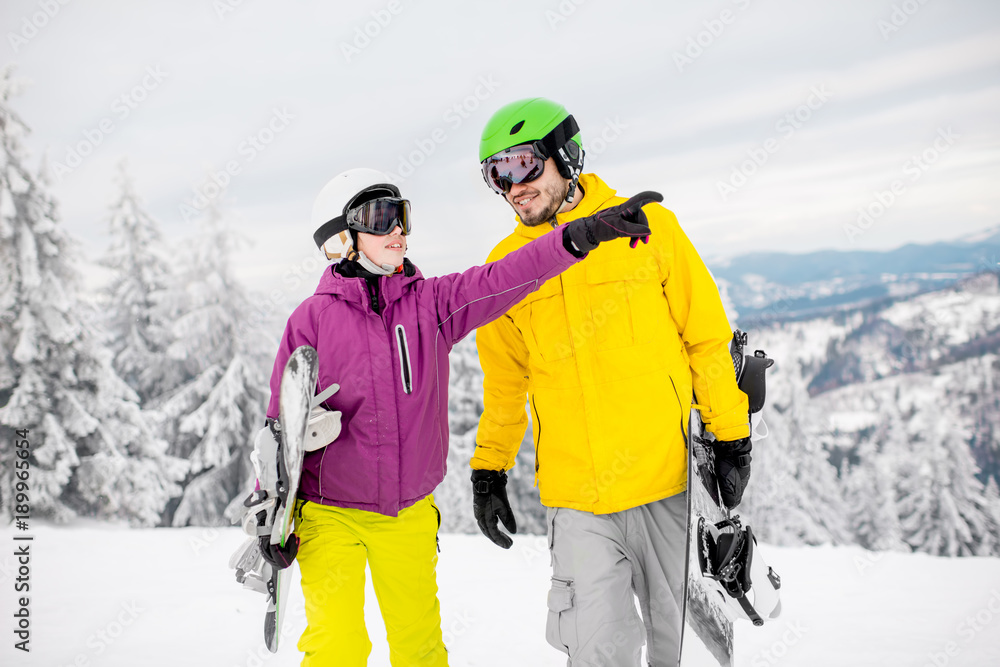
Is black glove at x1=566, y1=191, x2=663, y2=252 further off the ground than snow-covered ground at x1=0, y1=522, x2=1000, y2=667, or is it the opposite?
black glove at x1=566, y1=191, x2=663, y2=252

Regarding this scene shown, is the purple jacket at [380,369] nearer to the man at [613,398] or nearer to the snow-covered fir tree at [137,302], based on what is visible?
the man at [613,398]

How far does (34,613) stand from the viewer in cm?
570

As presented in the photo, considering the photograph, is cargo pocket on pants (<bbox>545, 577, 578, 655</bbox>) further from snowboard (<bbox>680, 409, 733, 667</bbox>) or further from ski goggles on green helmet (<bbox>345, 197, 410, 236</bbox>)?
ski goggles on green helmet (<bbox>345, 197, 410, 236</bbox>)

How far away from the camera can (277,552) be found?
2.52m

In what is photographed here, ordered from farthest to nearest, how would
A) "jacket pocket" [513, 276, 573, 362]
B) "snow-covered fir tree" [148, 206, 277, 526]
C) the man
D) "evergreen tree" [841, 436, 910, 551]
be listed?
"evergreen tree" [841, 436, 910, 551]
"snow-covered fir tree" [148, 206, 277, 526]
"jacket pocket" [513, 276, 573, 362]
the man

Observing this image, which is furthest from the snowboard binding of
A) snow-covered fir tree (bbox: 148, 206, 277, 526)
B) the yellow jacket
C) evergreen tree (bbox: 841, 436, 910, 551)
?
evergreen tree (bbox: 841, 436, 910, 551)

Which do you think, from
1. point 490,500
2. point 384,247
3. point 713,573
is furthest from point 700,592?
point 384,247

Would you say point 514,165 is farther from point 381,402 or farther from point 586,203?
point 381,402

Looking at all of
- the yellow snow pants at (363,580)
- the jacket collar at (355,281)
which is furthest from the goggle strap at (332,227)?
the yellow snow pants at (363,580)

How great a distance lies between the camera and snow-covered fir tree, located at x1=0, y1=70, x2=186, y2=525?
42.9 ft

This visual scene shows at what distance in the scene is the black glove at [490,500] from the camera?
3232 mm

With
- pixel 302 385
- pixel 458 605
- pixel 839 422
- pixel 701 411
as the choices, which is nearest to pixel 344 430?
pixel 302 385

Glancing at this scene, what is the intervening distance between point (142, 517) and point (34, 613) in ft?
31.8

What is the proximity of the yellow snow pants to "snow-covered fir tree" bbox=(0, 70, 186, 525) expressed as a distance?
13.8 metres
